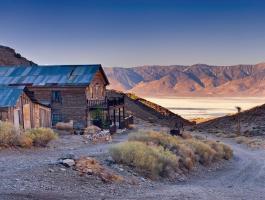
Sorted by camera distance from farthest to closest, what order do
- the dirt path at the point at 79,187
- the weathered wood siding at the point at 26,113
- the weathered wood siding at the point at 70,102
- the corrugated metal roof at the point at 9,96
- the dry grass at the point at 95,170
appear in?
1. the weathered wood siding at the point at 70,102
2. the corrugated metal roof at the point at 9,96
3. the weathered wood siding at the point at 26,113
4. the dry grass at the point at 95,170
5. the dirt path at the point at 79,187

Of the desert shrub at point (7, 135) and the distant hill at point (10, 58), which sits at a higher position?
the distant hill at point (10, 58)

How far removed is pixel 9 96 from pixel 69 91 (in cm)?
743

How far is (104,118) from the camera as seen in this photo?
37062 mm

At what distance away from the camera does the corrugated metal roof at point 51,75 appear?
3588 centimetres

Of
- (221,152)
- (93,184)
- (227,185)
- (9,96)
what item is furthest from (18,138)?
(221,152)

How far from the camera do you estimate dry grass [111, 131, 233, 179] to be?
15883mm

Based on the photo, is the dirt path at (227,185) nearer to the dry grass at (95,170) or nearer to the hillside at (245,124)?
the dry grass at (95,170)

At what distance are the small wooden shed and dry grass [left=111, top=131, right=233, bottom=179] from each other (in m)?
10.2

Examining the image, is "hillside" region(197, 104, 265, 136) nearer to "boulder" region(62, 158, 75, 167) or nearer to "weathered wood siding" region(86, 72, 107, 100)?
"weathered wood siding" region(86, 72, 107, 100)

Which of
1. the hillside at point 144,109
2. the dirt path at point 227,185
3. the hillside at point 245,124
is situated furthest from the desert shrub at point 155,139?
the hillside at point 144,109

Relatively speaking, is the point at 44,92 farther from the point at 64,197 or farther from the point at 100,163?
the point at 64,197

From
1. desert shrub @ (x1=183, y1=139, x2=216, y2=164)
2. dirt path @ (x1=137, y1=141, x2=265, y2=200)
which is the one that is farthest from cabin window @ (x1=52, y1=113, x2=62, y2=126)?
dirt path @ (x1=137, y1=141, x2=265, y2=200)

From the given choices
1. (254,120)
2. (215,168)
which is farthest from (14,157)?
(254,120)

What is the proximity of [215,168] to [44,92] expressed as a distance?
19.5 m
